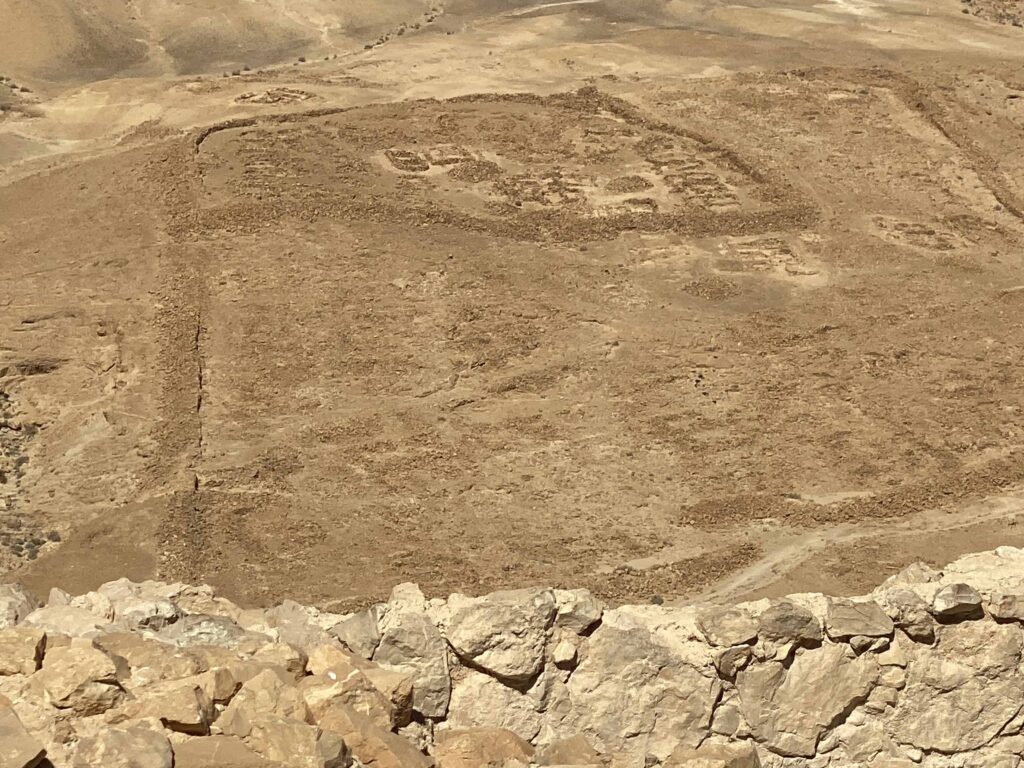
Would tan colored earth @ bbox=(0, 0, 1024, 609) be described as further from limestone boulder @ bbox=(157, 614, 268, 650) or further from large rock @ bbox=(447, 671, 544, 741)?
large rock @ bbox=(447, 671, 544, 741)

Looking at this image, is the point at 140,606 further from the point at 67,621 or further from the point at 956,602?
the point at 956,602

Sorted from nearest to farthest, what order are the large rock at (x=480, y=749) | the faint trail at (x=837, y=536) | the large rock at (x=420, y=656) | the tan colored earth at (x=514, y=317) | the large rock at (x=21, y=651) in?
1. the large rock at (x=21, y=651)
2. the large rock at (x=480, y=749)
3. the large rock at (x=420, y=656)
4. the faint trail at (x=837, y=536)
5. the tan colored earth at (x=514, y=317)

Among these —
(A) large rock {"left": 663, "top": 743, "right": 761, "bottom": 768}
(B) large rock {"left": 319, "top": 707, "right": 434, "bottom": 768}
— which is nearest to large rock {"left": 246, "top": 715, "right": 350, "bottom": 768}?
(B) large rock {"left": 319, "top": 707, "right": 434, "bottom": 768}

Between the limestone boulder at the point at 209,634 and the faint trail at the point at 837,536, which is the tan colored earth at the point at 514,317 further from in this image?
the limestone boulder at the point at 209,634

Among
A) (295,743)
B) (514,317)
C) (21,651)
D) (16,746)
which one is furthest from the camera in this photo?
(514,317)

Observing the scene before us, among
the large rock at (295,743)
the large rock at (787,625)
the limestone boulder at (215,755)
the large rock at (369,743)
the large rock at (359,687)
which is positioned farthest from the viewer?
the large rock at (787,625)

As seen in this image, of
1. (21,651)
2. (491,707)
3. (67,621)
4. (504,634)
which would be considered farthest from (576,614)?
(21,651)

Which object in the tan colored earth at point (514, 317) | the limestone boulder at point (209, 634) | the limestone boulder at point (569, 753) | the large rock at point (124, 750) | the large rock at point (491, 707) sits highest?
the large rock at point (124, 750)

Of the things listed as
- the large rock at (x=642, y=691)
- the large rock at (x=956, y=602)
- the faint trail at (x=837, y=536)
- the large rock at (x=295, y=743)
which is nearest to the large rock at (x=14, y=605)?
the large rock at (x=295, y=743)
